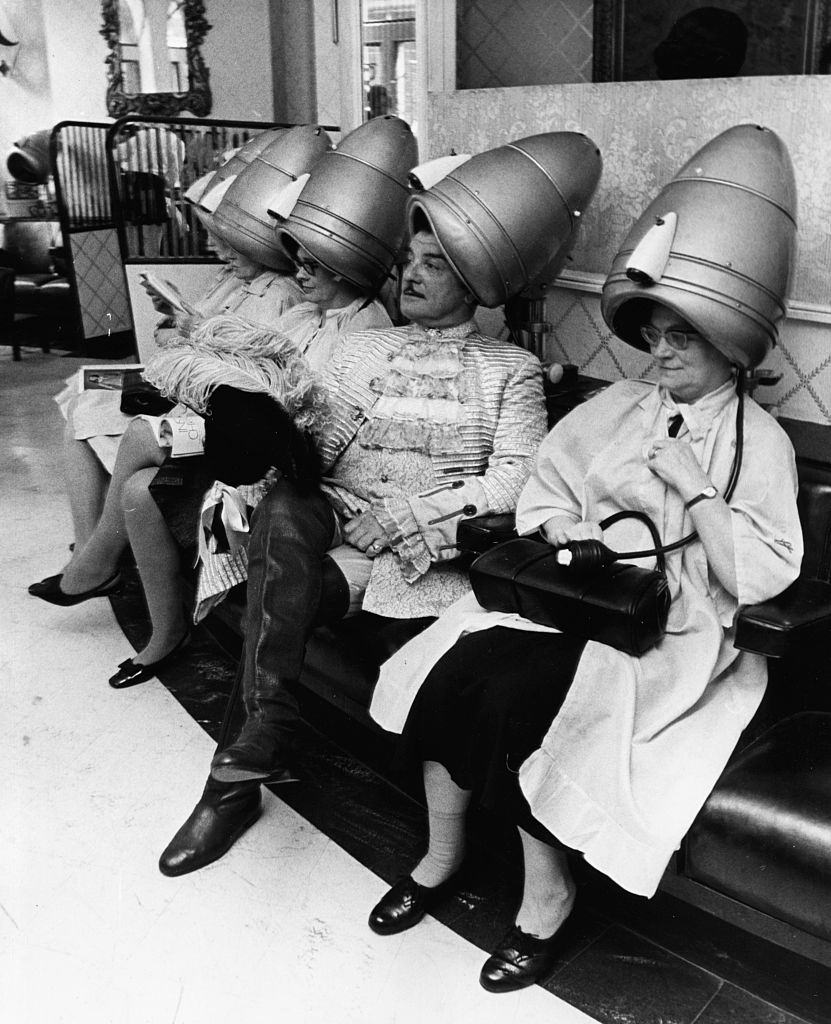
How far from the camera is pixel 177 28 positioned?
6977 mm

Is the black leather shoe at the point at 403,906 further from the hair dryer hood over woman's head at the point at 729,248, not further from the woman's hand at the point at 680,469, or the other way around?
the hair dryer hood over woman's head at the point at 729,248

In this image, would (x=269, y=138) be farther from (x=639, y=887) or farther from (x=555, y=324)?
(x=639, y=887)

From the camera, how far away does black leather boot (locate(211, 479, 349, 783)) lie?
205 centimetres

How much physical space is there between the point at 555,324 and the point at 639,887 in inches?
67.2

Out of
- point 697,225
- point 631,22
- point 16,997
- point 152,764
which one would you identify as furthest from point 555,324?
point 16,997

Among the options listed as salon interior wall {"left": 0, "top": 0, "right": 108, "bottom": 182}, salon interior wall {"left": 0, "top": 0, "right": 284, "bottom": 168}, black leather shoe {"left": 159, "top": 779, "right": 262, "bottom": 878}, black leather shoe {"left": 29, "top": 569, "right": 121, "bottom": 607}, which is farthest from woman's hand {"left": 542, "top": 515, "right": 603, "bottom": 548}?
salon interior wall {"left": 0, "top": 0, "right": 108, "bottom": 182}

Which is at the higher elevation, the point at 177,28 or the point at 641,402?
the point at 177,28

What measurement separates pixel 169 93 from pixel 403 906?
661 cm

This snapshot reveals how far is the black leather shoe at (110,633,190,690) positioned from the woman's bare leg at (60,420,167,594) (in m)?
0.30

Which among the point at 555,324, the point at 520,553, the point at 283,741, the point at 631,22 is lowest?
the point at 283,741

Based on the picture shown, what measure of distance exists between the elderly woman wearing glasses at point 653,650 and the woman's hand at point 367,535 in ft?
1.11

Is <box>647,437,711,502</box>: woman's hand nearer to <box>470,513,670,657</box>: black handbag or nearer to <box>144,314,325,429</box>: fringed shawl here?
<box>470,513,670,657</box>: black handbag

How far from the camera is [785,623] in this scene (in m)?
1.64

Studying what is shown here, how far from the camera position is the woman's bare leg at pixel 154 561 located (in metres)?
2.80
